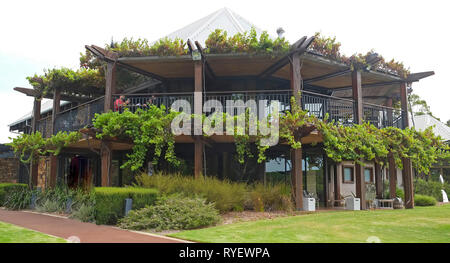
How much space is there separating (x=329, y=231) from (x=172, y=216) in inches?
129

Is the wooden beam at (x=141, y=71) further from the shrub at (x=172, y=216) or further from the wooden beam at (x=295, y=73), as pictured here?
the shrub at (x=172, y=216)

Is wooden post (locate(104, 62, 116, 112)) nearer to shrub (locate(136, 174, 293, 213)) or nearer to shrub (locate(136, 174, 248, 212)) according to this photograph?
shrub (locate(136, 174, 293, 213))

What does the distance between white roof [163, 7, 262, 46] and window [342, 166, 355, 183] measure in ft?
24.2

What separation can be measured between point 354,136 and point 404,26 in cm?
360

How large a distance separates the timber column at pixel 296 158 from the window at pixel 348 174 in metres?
6.13

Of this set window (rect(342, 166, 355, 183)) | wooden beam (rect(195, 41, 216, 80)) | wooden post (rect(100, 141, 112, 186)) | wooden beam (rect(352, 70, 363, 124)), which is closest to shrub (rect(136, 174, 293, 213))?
wooden post (rect(100, 141, 112, 186))

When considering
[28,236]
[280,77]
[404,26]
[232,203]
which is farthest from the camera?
[280,77]

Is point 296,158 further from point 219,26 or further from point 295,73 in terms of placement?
point 219,26

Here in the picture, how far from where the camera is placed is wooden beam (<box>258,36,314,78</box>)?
36.6 ft

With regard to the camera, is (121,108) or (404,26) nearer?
(404,26)

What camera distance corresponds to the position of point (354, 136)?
1143 cm
